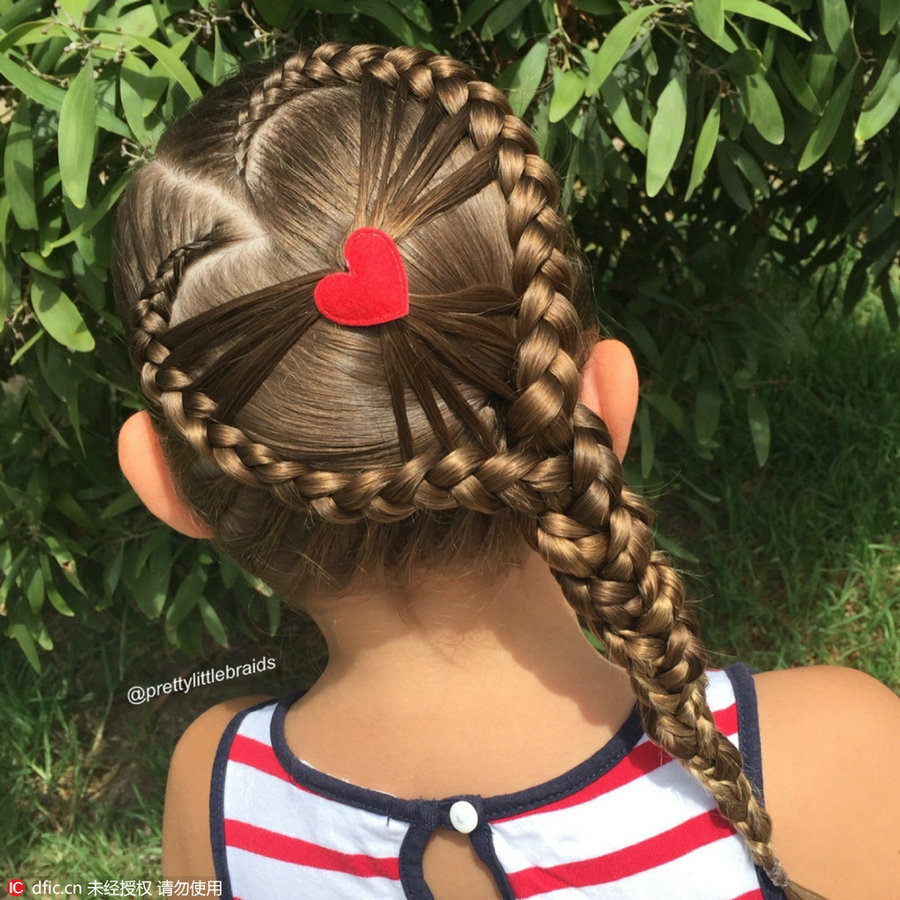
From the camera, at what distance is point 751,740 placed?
987 mm

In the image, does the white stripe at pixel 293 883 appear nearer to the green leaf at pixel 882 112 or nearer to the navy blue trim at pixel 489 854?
the navy blue trim at pixel 489 854

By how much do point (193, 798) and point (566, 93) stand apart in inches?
35.5

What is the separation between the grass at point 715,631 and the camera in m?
2.01

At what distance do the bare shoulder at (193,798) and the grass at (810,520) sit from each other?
3.63ft

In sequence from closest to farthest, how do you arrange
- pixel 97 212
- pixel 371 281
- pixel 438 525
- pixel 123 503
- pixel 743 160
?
1. pixel 371 281
2. pixel 438 525
3. pixel 97 212
4. pixel 743 160
5. pixel 123 503

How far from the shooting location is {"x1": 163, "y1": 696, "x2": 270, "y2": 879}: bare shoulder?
117 cm

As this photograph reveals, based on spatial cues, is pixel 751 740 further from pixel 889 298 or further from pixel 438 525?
pixel 889 298

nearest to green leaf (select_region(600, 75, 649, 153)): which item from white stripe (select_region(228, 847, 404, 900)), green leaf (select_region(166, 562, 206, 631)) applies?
white stripe (select_region(228, 847, 404, 900))

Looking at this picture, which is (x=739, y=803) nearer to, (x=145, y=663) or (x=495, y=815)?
(x=495, y=815)

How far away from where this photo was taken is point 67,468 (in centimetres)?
178

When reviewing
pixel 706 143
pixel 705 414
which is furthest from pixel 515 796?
pixel 705 414

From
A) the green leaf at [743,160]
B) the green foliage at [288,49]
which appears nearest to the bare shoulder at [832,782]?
the green foliage at [288,49]

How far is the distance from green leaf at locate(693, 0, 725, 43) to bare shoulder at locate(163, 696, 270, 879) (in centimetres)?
89

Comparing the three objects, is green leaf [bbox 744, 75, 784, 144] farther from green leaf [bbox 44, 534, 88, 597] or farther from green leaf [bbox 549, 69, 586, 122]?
green leaf [bbox 44, 534, 88, 597]
